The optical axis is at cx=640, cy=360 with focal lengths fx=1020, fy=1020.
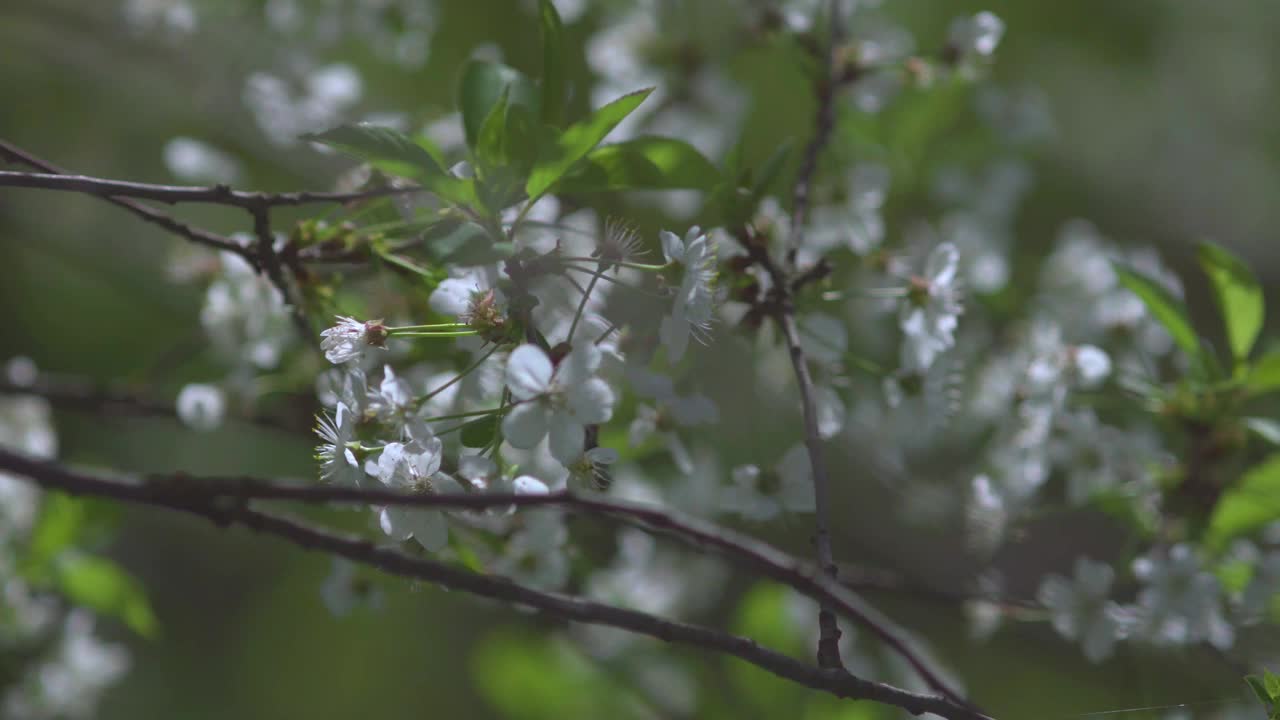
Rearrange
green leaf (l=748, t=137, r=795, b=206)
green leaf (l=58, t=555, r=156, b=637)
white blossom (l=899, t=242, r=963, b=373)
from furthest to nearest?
green leaf (l=58, t=555, r=156, b=637)
white blossom (l=899, t=242, r=963, b=373)
green leaf (l=748, t=137, r=795, b=206)

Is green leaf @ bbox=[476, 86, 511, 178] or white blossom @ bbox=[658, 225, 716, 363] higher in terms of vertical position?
green leaf @ bbox=[476, 86, 511, 178]

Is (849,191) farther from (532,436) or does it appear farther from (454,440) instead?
(532,436)

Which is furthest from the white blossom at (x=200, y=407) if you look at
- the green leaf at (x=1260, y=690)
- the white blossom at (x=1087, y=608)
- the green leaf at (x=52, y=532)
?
the green leaf at (x=1260, y=690)

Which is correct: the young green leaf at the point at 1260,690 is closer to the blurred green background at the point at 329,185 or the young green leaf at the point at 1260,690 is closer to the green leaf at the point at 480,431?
the blurred green background at the point at 329,185

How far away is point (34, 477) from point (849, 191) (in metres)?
1.10

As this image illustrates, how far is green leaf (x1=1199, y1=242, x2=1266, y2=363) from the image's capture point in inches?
47.8

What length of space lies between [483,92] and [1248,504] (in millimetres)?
1085

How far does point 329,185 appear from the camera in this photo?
1773 millimetres

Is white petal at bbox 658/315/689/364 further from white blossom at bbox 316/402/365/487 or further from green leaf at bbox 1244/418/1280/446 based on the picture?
green leaf at bbox 1244/418/1280/446

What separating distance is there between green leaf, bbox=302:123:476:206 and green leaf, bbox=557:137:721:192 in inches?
4.1

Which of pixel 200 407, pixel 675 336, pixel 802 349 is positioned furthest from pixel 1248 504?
pixel 200 407

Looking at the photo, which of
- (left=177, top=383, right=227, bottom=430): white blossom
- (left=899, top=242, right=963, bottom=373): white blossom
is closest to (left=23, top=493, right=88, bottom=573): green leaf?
(left=177, top=383, right=227, bottom=430): white blossom

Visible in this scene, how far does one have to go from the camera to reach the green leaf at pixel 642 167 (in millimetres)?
920

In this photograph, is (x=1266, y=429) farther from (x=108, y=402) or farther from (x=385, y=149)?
(x=108, y=402)
